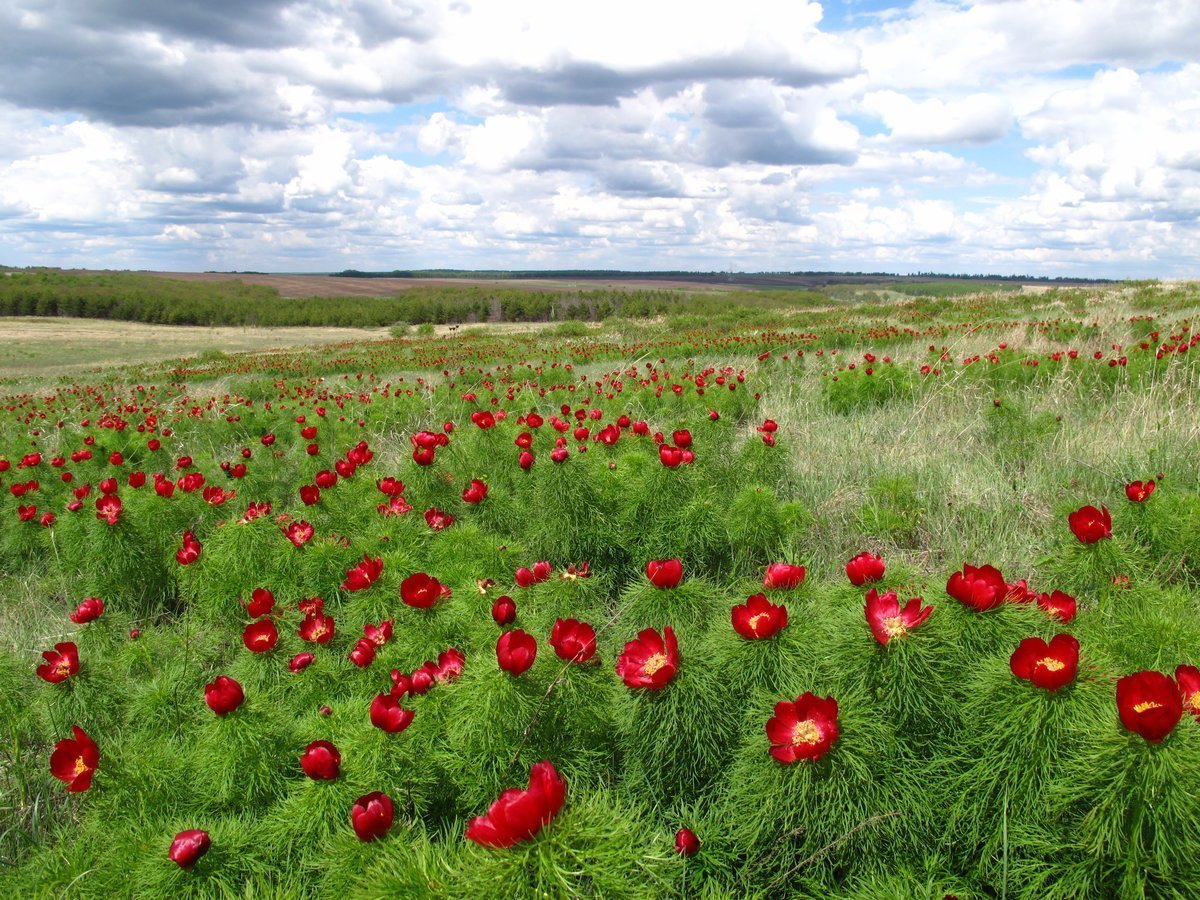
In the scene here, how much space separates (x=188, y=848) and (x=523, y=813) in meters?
0.84

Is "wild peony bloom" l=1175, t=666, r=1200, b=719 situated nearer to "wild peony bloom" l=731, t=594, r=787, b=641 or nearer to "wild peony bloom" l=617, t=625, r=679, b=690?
"wild peony bloom" l=731, t=594, r=787, b=641

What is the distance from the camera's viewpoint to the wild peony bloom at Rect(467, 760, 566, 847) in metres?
1.25

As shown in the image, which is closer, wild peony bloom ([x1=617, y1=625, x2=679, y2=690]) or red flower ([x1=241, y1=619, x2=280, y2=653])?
wild peony bloom ([x1=617, y1=625, x2=679, y2=690])

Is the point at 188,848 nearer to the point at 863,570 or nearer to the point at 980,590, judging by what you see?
the point at 863,570

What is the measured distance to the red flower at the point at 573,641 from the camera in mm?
1872

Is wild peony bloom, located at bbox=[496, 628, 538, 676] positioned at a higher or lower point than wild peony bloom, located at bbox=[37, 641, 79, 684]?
higher

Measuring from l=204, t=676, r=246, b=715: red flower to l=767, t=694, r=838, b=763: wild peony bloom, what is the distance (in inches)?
59.1

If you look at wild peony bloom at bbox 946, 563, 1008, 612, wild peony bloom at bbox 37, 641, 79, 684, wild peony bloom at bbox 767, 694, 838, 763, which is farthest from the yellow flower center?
wild peony bloom at bbox 37, 641, 79, 684

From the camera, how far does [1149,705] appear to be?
53.4 inches

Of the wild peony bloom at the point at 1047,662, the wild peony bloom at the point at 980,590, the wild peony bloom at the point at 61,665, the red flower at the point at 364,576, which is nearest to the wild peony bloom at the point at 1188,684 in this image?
the wild peony bloom at the point at 1047,662

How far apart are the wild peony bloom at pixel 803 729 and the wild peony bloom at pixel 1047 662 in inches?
16.3

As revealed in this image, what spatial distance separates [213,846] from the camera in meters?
1.68

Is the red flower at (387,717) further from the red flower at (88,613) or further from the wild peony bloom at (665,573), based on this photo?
the red flower at (88,613)

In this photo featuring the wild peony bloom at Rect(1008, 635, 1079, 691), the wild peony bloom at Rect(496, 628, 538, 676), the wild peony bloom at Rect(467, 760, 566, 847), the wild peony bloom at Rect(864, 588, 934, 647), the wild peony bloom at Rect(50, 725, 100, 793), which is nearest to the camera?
the wild peony bloom at Rect(467, 760, 566, 847)
